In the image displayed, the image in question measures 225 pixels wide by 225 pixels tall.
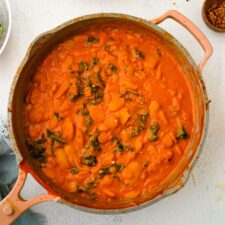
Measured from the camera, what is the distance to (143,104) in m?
1.85

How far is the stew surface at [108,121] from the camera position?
1843mm

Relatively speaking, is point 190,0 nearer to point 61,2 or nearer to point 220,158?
point 61,2

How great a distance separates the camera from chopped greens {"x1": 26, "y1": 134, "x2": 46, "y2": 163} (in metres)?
1.86

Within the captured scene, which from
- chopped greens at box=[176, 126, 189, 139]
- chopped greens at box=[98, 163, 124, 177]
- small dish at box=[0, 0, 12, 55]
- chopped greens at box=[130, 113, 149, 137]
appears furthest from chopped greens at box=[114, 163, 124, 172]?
small dish at box=[0, 0, 12, 55]

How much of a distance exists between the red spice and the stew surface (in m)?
0.27

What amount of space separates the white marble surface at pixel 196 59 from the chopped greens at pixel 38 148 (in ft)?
0.85

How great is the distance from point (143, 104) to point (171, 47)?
0.73 feet

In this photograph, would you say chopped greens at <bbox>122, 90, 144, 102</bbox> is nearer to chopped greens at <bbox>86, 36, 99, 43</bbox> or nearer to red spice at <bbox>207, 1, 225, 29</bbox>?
chopped greens at <bbox>86, 36, 99, 43</bbox>

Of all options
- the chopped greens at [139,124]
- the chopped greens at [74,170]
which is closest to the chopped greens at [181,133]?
the chopped greens at [139,124]

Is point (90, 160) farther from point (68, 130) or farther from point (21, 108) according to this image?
point (21, 108)

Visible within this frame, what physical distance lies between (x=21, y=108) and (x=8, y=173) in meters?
0.29

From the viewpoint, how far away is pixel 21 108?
6.13ft

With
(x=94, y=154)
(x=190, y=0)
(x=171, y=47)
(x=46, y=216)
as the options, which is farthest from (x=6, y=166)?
(x=190, y=0)

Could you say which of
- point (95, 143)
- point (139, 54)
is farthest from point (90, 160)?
point (139, 54)
